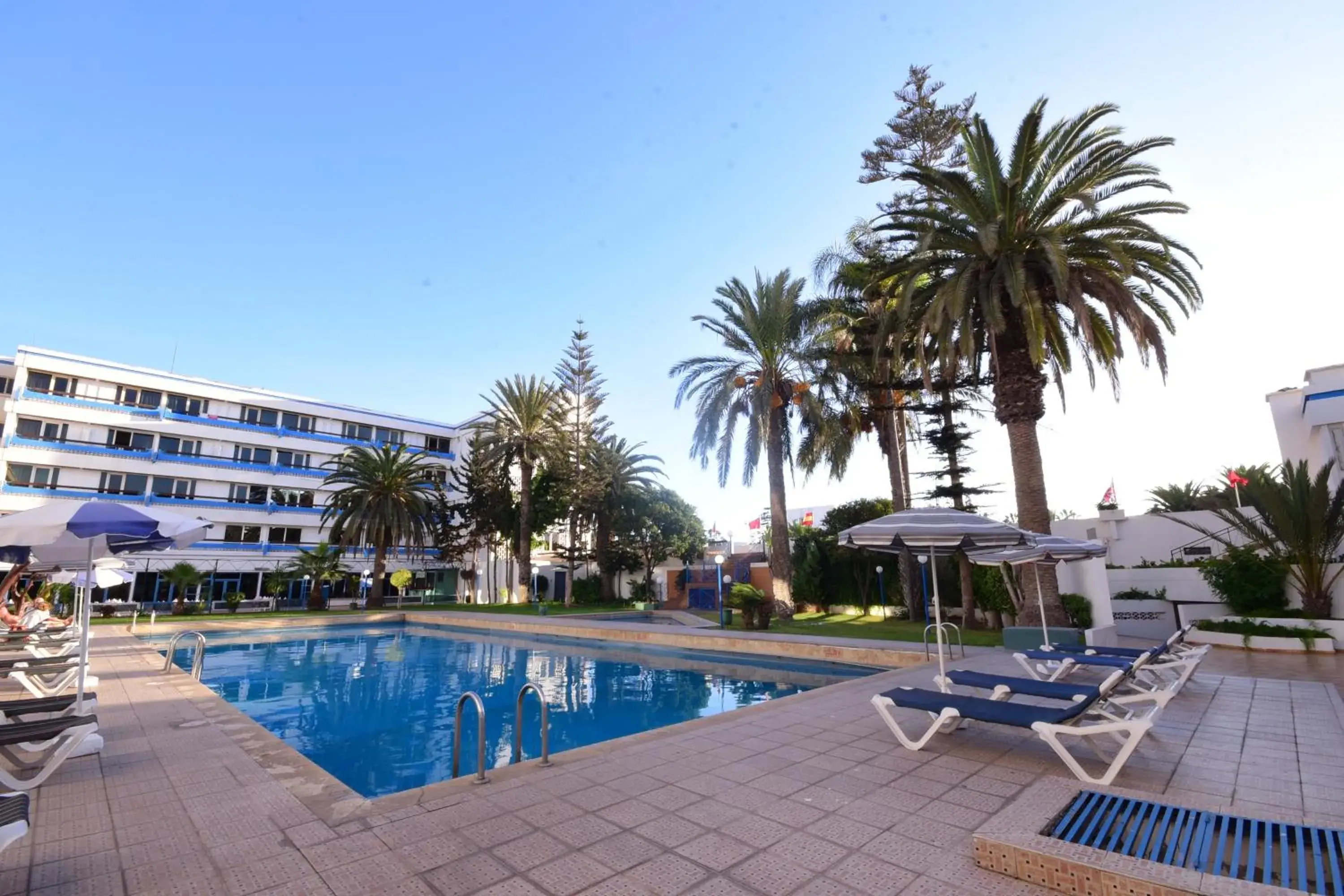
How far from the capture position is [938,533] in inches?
250

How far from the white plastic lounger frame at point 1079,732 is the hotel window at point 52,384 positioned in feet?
156

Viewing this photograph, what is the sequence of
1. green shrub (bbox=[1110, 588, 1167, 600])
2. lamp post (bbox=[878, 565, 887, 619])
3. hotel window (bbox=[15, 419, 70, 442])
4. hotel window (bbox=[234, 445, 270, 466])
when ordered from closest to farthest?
green shrub (bbox=[1110, 588, 1167, 600]), lamp post (bbox=[878, 565, 887, 619]), hotel window (bbox=[15, 419, 70, 442]), hotel window (bbox=[234, 445, 270, 466])

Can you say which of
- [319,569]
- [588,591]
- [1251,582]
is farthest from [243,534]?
[1251,582]

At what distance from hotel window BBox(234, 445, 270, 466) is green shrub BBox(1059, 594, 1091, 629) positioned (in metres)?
46.6

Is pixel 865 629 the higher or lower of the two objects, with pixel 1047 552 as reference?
lower

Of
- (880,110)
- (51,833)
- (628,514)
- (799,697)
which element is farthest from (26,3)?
(628,514)

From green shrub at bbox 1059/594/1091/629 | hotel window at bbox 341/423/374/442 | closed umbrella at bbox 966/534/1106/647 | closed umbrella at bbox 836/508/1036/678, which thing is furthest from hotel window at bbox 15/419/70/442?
green shrub at bbox 1059/594/1091/629

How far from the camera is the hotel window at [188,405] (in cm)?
3809

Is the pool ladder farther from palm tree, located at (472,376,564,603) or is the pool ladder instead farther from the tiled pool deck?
palm tree, located at (472,376,564,603)

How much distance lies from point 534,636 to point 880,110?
2319 cm

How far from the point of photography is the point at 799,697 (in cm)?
830

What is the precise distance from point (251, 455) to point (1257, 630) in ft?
165

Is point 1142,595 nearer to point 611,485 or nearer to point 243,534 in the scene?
point 611,485

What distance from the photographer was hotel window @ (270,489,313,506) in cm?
4109
